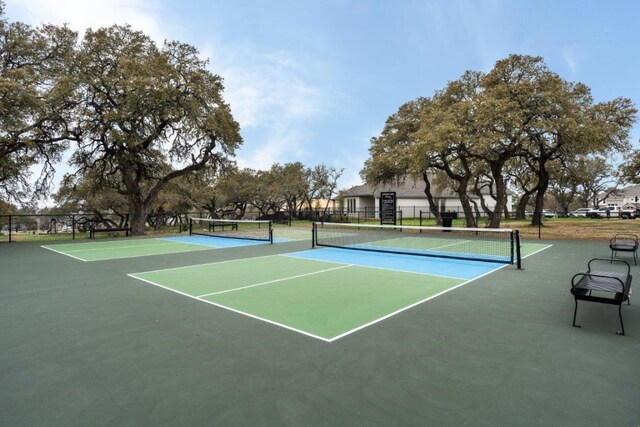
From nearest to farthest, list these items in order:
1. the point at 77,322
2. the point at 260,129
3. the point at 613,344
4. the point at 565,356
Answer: the point at 565,356, the point at 613,344, the point at 77,322, the point at 260,129

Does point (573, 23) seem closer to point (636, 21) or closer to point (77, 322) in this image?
point (636, 21)

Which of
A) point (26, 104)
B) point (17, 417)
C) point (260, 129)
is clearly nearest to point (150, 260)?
point (17, 417)

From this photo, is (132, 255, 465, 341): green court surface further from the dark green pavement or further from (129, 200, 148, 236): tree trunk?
(129, 200, 148, 236): tree trunk

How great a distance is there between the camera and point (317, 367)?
356 cm

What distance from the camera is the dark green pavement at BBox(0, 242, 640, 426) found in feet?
9.09

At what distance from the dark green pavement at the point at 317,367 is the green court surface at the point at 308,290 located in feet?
1.22

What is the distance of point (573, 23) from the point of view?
14023 mm

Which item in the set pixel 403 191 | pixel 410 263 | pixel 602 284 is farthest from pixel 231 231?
pixel 403 191

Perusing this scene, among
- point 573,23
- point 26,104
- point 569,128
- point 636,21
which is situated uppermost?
point 573,23

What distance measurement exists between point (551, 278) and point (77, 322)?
911 centimetres

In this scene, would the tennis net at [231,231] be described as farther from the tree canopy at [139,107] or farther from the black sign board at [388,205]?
the black sign board at [388,205]

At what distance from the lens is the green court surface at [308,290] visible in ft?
16.9

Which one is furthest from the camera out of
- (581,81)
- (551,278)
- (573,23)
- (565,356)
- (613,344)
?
(581,81)

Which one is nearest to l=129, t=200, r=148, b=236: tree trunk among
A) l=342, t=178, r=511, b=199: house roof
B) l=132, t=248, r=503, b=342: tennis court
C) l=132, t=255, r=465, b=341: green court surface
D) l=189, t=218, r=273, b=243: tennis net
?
l=189, t=218, r=273, b=243: tennis net
